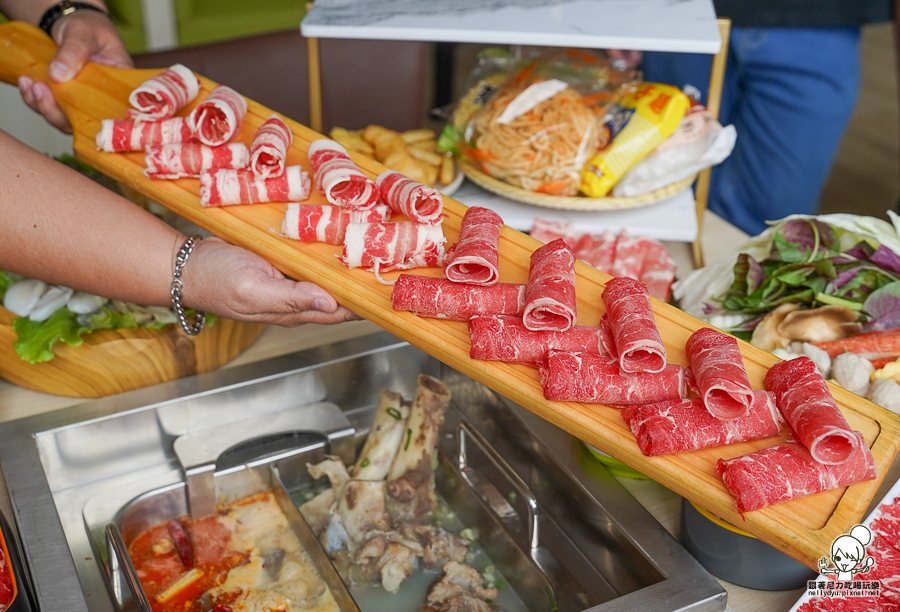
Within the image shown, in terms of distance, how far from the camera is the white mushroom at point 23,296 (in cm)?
131

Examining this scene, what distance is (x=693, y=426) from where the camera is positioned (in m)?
0.90

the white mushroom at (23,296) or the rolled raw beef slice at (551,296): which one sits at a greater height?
the rolled raw beef slice at (551,296)

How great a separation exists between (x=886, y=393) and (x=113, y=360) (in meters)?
1.23

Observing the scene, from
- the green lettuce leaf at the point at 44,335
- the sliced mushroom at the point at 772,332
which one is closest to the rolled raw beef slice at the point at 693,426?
the sliced mushroom at the point at 772,332

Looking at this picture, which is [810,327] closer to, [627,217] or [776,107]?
[627,217]

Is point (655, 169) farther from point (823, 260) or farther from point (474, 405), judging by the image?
point (474, 405)

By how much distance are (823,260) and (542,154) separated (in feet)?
2.10

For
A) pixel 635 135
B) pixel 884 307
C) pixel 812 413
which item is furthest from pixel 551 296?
pixel 635 135

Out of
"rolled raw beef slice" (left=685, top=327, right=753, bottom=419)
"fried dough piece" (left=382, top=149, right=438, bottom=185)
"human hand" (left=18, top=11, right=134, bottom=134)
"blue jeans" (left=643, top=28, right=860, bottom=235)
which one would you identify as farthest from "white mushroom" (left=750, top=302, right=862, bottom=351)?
"blue jeans" (left=643, top=28, right=860, bottom=235)

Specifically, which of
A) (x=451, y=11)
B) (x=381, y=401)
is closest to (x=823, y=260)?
(x=381, y=401)

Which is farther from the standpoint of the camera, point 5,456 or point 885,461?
point 5,456

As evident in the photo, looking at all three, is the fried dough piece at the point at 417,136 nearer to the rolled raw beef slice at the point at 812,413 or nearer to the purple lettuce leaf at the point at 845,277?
the purple lettuce leaf at the point at 845,277

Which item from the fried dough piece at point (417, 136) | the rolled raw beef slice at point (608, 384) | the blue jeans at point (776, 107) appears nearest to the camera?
the rolled raw beef slice at point (608, 384)

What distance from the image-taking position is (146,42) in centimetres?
376
